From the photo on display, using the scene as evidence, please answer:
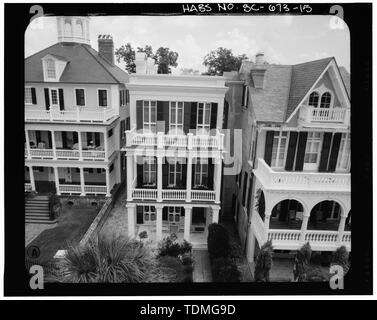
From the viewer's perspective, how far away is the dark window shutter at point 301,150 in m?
8.69

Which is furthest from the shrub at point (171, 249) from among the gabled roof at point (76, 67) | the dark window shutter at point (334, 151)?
the gabled roof at point (76, 67)

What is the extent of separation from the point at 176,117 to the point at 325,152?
5287 millimetres

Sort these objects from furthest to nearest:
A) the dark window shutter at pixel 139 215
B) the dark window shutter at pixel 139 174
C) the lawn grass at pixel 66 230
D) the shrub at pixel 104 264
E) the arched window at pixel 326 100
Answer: the dark window shutter at pixel 139 215
the dark window shutter at pixel 139 174
the lawn grass at pixel 66 230
the arched window at pixel 326 100
the shrub at pixel 104 264

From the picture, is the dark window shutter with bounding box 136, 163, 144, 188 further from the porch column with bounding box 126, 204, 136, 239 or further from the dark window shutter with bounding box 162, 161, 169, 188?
the porch column with bounding box 126, 204, 136, 239

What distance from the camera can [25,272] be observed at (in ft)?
18.3

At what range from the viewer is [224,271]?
7883 millimetres

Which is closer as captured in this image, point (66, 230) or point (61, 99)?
point (66, 230)

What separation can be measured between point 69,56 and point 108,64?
2092 mm

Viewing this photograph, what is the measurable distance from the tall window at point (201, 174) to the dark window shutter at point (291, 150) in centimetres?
315

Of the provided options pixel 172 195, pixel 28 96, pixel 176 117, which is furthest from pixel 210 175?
pixel 28 96

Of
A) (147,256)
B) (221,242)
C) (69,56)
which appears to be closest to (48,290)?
(147,256)

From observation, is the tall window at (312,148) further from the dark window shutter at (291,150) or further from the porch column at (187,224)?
the porch column at (187,224)

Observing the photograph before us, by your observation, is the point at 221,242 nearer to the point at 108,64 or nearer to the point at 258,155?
the point at 258,155

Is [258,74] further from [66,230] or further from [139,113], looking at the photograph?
[66,230]
